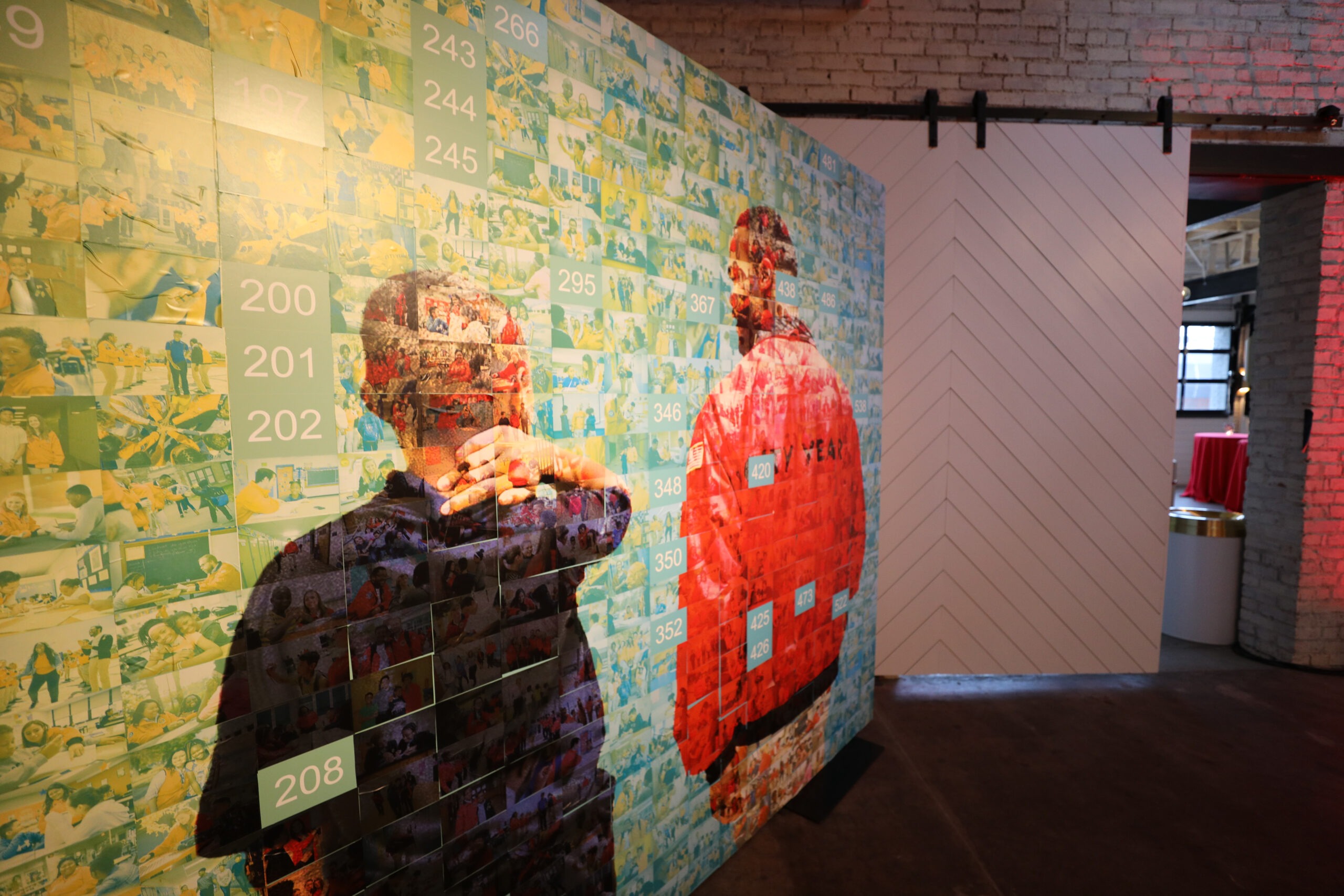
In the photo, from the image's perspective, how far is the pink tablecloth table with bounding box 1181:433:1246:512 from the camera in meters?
6.13

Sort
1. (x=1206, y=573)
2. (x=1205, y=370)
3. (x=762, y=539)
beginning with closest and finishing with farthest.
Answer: (x=762, y=539) → (x=1206, y=573) → (x=1205, y=370)

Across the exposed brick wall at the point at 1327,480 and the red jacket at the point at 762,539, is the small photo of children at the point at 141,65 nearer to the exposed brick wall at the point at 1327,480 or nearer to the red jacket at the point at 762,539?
the red jacket at the point at 762,539

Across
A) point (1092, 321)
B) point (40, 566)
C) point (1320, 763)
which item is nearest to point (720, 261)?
point (40, 566)

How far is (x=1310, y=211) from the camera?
386 centimetres

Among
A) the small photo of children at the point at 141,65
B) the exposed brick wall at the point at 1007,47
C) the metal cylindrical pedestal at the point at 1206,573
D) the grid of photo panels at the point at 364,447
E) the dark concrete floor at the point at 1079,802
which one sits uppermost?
the exposed brick wall at the point at 1007,47

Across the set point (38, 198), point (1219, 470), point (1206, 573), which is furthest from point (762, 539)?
point (1219, 470)

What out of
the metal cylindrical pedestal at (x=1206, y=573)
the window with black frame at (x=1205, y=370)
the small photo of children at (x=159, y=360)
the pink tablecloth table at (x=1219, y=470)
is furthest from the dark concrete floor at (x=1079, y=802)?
the window with black frame at (x=1205, y=370)

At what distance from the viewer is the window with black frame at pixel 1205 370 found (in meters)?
10.1

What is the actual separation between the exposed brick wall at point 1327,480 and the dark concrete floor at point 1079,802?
40cm

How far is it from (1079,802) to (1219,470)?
6.13 metres

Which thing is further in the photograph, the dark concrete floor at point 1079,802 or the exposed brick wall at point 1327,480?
the exposed brick wall at point 1327,480

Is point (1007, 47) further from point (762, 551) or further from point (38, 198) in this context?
point (38, 198)

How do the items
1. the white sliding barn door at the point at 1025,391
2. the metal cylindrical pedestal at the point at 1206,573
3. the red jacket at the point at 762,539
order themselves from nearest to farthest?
1. the red jacket at the point at 762,539
2. the white sliding barn door at the point at 1025,391
3. the metal cylindrical pedestal at the point at 1206,573

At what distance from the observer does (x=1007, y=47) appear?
363 centimetres
